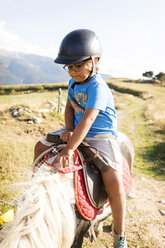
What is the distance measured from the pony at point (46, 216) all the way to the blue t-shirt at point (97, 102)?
72 cm

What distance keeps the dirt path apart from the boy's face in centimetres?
245

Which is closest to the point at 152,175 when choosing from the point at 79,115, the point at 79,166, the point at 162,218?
the point at 162,218

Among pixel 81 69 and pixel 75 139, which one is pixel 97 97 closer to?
pixel 81 69

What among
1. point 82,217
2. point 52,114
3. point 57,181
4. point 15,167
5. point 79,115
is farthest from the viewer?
point 52,114

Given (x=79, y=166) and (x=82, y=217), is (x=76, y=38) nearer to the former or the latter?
(x=79, y=166)

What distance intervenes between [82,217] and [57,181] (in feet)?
1.45

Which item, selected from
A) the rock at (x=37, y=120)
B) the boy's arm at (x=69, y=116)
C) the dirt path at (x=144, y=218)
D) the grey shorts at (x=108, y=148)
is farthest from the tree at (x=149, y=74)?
the grey shorts at (x=108, y=148)

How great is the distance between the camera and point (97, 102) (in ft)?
6.68

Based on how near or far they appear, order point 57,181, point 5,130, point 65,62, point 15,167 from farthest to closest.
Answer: point 5,130 → point 15,167 → point 65,62 → point 57,181

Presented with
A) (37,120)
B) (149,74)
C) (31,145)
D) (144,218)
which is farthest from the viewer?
(149,74)

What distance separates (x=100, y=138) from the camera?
2207 millimetres

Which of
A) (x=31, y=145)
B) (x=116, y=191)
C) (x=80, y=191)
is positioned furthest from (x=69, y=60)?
(x=31, y=145)

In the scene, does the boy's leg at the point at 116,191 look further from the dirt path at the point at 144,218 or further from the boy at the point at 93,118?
the dirt path at the point at 144,218

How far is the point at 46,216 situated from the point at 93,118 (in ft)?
3.32
